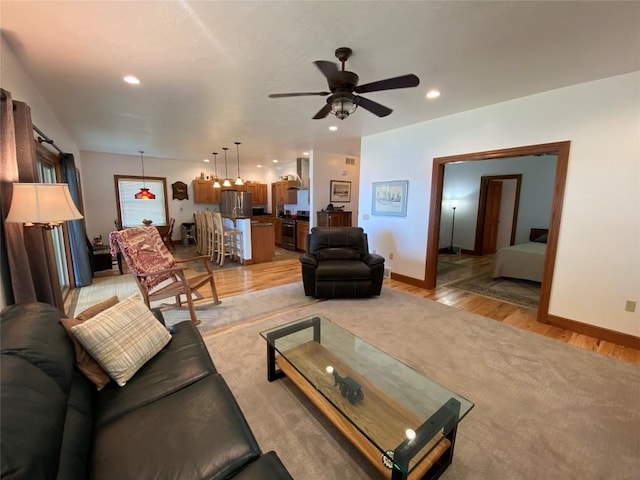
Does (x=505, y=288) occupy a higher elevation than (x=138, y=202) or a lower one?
lower

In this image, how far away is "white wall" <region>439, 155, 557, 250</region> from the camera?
5.89m

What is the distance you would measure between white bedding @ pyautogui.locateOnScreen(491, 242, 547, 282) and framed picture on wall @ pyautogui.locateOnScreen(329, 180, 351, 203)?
3.55 metres

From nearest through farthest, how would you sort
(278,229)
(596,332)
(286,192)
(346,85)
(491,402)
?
(491,402) < (346,85) < (596,332) < (286,192) < (278,229)

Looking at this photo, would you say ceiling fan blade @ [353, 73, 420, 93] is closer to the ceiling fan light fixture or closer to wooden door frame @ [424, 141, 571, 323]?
the ceiling fan light fixture

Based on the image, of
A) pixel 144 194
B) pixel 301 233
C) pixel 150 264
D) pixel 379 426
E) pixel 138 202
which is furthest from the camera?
pixel 138 202

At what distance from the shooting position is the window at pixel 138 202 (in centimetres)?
706

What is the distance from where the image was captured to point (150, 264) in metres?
3.04

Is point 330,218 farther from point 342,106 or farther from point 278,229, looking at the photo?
point 342,106

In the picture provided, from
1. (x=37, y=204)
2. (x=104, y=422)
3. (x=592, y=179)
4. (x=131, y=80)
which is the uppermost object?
(x=131, y=80)

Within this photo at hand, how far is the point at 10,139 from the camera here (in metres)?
1.81

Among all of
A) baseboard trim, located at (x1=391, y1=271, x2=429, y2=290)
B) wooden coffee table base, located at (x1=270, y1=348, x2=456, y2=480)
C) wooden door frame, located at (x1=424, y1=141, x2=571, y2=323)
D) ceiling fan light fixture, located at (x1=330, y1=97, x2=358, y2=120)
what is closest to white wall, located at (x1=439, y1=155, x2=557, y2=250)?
baseboard trim, located at (x1=391, y1=271, x2=429, y2=290)

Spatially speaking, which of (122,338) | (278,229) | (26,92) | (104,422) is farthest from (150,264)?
(278,229)

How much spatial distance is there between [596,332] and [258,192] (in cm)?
826

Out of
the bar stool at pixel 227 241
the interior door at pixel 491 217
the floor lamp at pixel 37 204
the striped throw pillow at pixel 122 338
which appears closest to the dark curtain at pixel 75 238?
the bar stool at pixel 227 241
